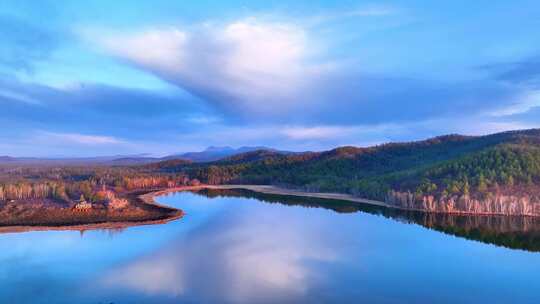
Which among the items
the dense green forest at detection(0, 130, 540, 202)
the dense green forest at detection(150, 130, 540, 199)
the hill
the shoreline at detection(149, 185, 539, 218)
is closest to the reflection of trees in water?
the shoreline at detection(149, 185, 539, 218)

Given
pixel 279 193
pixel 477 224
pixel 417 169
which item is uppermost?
pixel 417 169

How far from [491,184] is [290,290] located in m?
60.1

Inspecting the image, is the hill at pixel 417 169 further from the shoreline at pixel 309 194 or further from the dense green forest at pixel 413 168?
the shoreline at pixel 309 194

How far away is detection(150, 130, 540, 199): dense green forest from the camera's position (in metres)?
77.1

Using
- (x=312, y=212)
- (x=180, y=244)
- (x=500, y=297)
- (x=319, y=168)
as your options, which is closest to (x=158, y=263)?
(x=180, y=244)

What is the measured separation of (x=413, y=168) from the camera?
11212 centimetres

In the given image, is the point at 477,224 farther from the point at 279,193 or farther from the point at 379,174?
the point at 379,174

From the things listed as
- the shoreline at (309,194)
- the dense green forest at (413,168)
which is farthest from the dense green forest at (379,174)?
the shoreline at (309,194)

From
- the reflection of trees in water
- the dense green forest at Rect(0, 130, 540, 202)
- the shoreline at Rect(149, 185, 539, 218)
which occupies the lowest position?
the reflection of trees in water

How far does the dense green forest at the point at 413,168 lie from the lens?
7712cm

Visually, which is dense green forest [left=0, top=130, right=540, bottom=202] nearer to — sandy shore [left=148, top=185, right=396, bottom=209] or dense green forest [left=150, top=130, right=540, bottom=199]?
dense green forest [left=150, top=130, right=540, bottom=199]

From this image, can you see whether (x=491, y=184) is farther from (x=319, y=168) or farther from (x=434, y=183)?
(x=319, y=168)

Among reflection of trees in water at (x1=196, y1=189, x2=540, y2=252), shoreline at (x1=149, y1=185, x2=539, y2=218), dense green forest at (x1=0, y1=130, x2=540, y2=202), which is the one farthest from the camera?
dense green forest at (x1=0, y1=130, x2=540, y2=202)

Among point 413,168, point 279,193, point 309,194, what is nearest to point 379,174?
point 413,168
